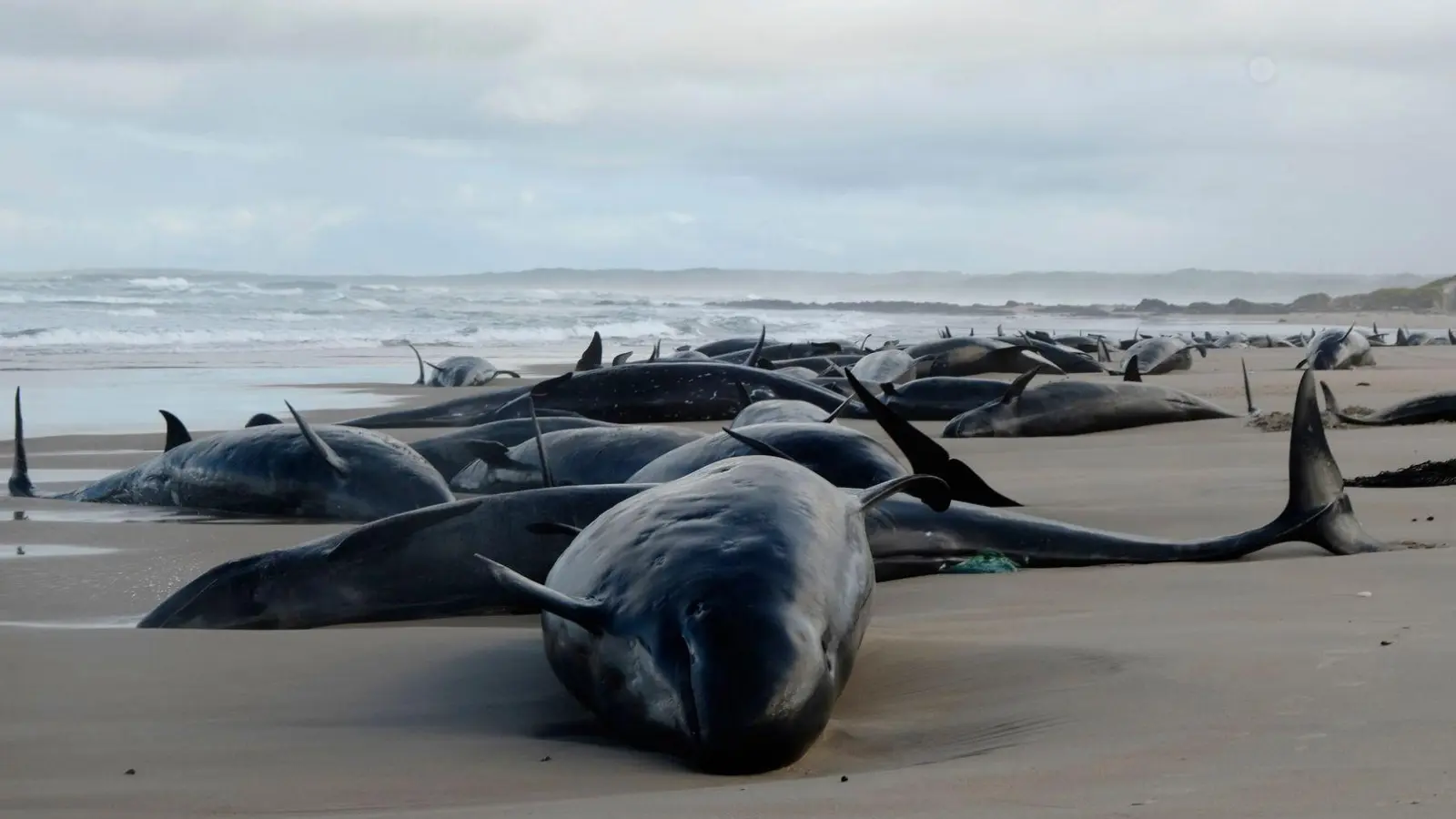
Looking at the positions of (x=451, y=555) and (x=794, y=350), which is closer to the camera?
(x=451, y=555)

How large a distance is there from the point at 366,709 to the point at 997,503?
266 centimetres

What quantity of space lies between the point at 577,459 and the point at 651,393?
150 inches

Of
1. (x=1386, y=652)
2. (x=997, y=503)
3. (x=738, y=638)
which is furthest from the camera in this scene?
(x=997, y=503)

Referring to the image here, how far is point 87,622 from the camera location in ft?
14.3

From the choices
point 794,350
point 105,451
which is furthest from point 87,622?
point 794,350

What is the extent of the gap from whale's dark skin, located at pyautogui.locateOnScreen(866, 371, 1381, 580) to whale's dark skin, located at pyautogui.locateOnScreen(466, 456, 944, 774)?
1425 mm

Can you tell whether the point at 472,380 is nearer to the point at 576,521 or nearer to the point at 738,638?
the point at 576,521

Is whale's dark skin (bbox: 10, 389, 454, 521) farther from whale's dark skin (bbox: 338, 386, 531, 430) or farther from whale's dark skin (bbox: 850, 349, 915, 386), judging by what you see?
whale's dark skin (bbox: 850, 349, 915, 386)

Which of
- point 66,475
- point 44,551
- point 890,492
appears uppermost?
point 890,492

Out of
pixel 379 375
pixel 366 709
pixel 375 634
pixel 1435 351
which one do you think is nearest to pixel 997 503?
pixel 375 634

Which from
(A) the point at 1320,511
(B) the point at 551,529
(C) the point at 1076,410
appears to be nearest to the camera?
(B) the point at 551,529

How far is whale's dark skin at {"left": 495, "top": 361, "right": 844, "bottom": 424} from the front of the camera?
10.4m

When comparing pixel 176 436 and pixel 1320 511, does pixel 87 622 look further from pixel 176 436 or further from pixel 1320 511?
pixel 1320 511

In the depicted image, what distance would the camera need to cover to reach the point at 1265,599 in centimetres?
379
